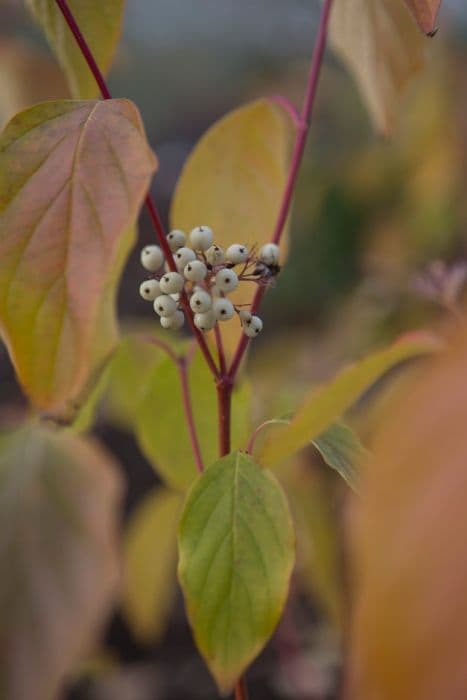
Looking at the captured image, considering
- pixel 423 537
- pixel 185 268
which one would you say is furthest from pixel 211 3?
pixel 423 537

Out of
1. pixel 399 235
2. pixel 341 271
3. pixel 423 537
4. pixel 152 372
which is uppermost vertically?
pixel 423 537

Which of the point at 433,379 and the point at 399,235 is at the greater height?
the point at 433,379

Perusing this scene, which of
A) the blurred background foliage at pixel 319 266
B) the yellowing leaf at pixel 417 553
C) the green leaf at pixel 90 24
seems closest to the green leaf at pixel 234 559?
the yellowing leaf at pixel 417 553

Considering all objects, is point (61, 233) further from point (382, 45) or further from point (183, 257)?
point (382, 45)

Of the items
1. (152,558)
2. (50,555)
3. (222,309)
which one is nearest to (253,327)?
(222,309)

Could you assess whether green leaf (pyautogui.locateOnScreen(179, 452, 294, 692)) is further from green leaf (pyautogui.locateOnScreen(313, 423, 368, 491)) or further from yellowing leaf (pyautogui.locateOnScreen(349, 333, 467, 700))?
yellowing leaf (pyautogui.locateOnScreen(349, 333, 467, 700))

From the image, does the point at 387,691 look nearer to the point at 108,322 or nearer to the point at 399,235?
the point at 108,322
